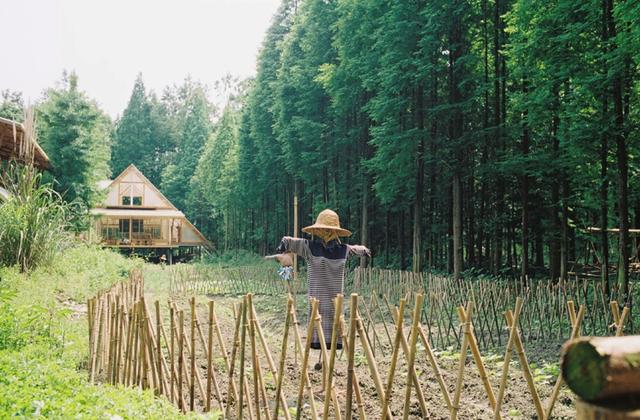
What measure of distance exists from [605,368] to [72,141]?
26723 mm

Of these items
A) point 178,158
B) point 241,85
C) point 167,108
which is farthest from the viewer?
point 167,108

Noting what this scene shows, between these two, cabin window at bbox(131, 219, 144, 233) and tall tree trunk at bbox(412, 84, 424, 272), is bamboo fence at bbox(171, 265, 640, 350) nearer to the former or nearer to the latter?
tall tree trunk at bbox(412, 84, 424, 272)

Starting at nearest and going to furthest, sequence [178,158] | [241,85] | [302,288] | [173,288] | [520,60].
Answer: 1. [520,60]
2. [173,288]
3. [302,288]
4. [241,85]
5. [178,158]

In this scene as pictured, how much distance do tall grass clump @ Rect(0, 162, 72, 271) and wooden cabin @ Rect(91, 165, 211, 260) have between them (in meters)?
27.2

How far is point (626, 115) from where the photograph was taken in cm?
931

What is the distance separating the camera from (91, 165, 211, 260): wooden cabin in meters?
36.8

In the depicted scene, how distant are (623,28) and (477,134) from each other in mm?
5266

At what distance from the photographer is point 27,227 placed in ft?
29.9

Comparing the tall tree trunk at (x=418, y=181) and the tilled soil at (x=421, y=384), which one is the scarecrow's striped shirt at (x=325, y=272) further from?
the tall tree trunk at (x=418, y=181)

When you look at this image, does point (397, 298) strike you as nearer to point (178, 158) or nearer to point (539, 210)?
point (539, 210)

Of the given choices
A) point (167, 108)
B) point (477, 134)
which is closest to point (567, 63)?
point (477, 134)

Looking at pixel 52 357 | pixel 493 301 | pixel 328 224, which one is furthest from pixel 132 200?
pixel 328 224

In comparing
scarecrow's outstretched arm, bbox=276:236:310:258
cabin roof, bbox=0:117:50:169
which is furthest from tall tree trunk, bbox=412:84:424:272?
scarecrow's outstretched arm, bbox=276:236:310:258

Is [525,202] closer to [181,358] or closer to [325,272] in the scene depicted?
[325,272]
